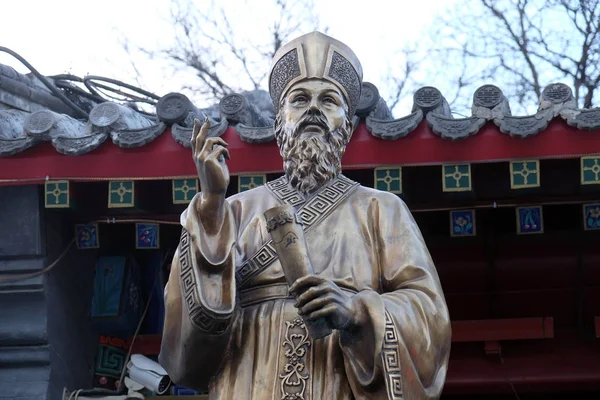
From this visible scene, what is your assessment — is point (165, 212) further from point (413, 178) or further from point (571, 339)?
point (571, 339)

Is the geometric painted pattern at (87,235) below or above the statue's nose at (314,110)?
below

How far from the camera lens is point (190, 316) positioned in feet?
13.6

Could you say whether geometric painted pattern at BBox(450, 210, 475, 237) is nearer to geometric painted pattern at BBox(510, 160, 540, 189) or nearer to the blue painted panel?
geometric painted pattern at BBox(510, 160, 540, 189)

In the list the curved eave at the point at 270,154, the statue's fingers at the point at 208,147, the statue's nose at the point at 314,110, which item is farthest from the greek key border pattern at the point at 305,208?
the curved eave at the point at 270,154

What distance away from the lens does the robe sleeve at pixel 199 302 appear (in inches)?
162

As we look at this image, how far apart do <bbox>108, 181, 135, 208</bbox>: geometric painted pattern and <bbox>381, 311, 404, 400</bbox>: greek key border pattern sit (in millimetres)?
3878

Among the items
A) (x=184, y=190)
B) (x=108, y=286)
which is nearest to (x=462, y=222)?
(x=184, y=190)

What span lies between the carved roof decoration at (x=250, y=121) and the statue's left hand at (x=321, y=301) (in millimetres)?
3486

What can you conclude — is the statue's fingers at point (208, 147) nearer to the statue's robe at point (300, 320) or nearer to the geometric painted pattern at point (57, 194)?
the statue's robe at point (300, 320)

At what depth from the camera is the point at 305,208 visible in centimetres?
446

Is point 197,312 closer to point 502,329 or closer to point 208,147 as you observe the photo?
point 208,147

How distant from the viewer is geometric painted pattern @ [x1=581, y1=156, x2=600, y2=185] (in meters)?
7.22

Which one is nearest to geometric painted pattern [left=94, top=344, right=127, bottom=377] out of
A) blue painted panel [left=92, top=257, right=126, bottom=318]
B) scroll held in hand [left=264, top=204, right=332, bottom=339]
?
blue painted panel [left=92, top=257, right=126, bottom=318]

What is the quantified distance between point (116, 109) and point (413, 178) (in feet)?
6.05
